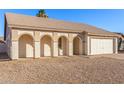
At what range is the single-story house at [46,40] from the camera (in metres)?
13.8

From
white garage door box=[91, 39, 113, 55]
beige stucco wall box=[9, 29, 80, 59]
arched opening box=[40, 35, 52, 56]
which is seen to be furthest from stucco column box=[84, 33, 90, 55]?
arched opening box=[40, 35, 52, 56]

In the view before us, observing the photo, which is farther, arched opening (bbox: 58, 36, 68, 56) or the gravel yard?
arched opening (bbox: 58, 36, 68, 56)

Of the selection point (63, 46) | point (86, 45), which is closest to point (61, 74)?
point (63, 46)

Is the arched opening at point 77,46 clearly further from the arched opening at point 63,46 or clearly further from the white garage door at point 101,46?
the arched opening at point 63,46

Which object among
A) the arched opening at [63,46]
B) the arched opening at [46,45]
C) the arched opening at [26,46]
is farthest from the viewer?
the arched opening at [63,46]

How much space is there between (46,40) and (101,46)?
9.27 m

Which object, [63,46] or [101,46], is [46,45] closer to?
[63,46]

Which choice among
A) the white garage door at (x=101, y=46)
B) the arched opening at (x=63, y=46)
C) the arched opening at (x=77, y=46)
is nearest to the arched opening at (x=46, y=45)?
the arched opening at (x=63, y=46)

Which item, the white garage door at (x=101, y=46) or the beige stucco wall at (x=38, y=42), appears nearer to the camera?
the beige stucco wall at (x=38, y=42)

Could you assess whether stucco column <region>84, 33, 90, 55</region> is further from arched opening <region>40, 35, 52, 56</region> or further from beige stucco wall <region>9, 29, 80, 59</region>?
arched opening <region>40, 35, 52, 56</region>

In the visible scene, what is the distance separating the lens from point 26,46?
51.9 feet

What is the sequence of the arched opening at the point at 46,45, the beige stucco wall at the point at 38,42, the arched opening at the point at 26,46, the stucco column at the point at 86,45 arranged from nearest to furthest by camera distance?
the beige stucco wall at the point at 38,42
the arched opening at the point at 26,46
the arched opening at the point at 46,45
the stucco column at the point at 86,45

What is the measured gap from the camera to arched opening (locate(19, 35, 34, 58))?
51.1ft
